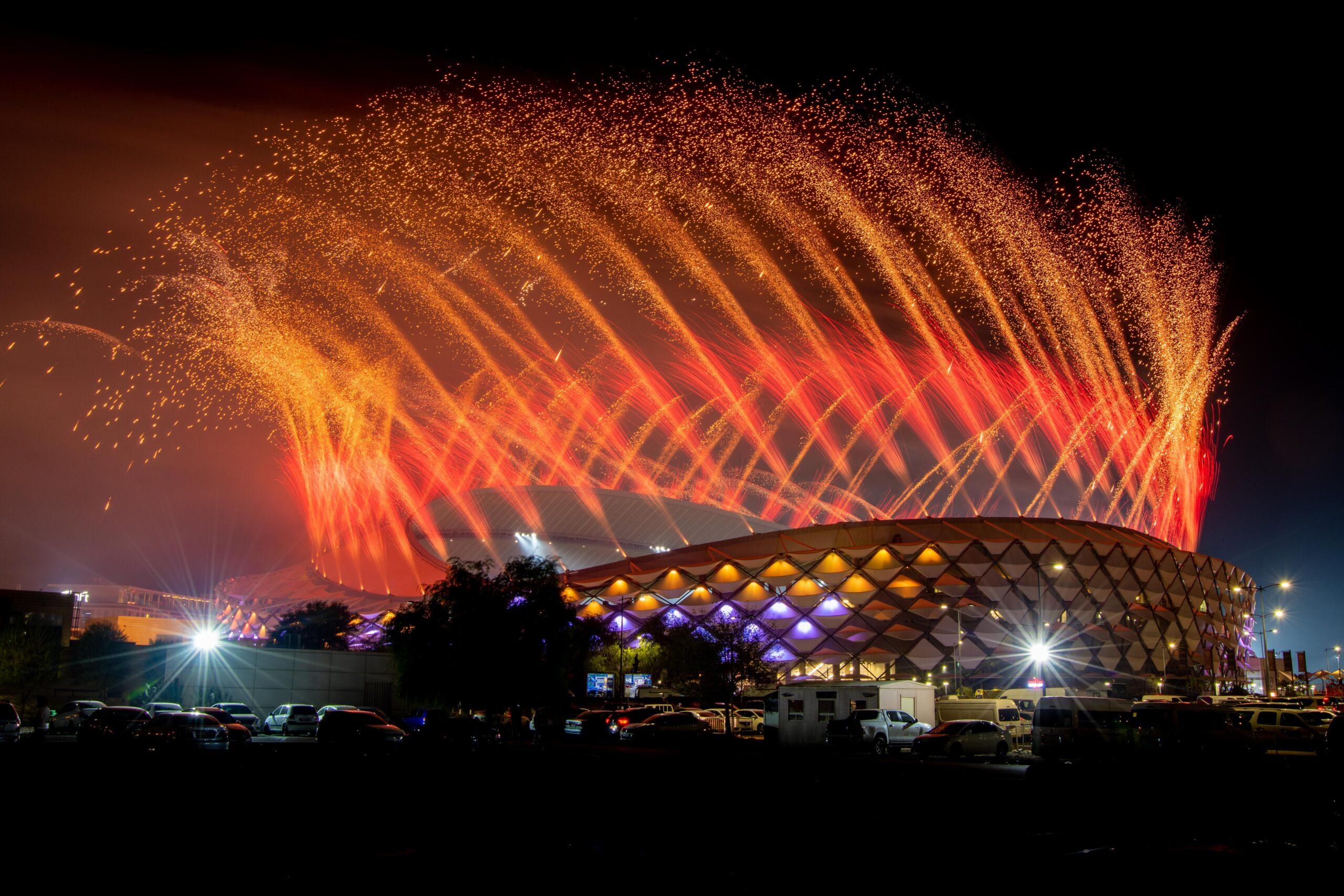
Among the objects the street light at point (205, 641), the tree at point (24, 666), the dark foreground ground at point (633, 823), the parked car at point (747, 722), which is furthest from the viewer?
the street light at point (205, 641)

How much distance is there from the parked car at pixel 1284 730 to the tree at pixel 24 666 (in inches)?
1978

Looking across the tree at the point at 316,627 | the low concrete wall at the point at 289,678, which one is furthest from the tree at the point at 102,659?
the tree at the point at 316,627

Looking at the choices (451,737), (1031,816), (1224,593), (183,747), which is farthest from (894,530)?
(1031,816)

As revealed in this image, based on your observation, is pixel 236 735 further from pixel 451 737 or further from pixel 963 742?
pixel 963 742

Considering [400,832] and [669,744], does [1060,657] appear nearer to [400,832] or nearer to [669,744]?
[669,744]

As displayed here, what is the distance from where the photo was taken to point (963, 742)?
32094mm

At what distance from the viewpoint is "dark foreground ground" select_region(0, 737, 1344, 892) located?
8953 millimetres

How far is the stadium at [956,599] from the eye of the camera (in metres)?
56.9

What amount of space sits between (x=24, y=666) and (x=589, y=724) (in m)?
27.7

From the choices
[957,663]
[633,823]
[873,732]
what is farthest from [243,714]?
[957,663]

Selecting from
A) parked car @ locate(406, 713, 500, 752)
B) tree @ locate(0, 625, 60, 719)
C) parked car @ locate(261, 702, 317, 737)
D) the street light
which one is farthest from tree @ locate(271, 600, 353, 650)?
parked car @ locate(406, 713, 500, 752)

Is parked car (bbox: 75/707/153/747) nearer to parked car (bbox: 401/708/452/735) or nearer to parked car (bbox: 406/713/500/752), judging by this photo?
parked car (bbox: 406/713/500/752)

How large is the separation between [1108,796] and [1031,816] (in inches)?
160

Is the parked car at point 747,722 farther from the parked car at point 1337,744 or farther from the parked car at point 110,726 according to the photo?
the parked car at point 1337,744
